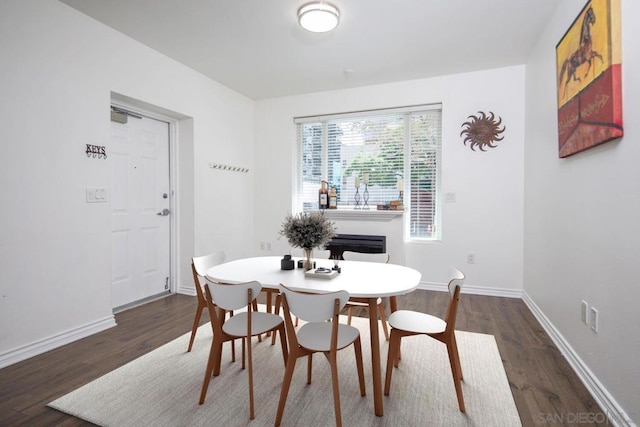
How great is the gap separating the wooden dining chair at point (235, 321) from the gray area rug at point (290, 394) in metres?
0.13

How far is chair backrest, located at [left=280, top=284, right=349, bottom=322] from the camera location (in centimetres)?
148

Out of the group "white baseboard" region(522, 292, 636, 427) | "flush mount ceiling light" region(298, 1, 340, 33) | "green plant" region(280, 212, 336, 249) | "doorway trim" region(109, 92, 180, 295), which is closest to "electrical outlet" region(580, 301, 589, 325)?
"white baseboard" region(522, 292, 636, 427)

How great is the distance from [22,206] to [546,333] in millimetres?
4057

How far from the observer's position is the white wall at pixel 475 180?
12.1ft

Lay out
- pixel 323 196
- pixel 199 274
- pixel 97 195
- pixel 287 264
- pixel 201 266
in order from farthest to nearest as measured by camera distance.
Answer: pixel 323 196
pixel 97 195
pixel 201 266
pixel 199 274
pixel 287 264

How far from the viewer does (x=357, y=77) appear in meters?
3.98

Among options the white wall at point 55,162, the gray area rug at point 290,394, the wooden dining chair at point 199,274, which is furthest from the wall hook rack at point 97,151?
the gray area rug at point 290,394

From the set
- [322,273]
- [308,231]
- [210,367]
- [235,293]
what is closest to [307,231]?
[308,231]

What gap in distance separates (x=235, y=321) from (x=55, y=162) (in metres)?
1.88

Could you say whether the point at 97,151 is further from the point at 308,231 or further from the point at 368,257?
the point at 368,257

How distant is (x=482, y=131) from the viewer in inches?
149

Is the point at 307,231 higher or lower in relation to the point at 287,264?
higher

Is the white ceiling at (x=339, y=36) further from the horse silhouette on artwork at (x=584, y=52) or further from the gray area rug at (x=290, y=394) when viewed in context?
the gray area rug at (x=290, y=394)

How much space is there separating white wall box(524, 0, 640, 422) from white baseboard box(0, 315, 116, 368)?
11.6 ft
